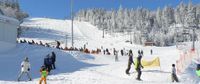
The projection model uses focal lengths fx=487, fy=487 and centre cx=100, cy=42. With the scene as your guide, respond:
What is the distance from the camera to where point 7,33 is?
4916 centimetres

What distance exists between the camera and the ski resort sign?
1871 inches

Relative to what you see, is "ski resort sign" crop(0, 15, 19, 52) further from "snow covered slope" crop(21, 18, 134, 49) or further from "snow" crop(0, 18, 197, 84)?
"snow covered slope" crop(21, 18, 134, 49)

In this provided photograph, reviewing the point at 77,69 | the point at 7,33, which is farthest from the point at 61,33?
the point at 77,69

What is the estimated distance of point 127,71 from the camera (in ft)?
112

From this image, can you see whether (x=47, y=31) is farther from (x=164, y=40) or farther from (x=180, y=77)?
(x=180, y=77)

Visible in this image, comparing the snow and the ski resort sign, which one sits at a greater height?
the ski resort sign

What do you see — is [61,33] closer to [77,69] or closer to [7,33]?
[7,33]

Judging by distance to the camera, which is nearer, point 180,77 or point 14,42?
point 180,77

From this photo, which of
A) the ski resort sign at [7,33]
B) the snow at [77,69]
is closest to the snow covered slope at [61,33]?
the ski resort sign at [7,33]

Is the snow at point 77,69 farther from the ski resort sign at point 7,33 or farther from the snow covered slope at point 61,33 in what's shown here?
the snow covered slope at point 61,33

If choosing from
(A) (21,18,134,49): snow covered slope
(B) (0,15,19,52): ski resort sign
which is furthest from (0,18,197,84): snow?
(A) (21,18,134,49): snow covered slope

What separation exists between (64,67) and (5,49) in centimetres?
894

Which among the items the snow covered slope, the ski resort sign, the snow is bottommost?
the snow

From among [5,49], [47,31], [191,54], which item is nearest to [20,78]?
[5,49]
